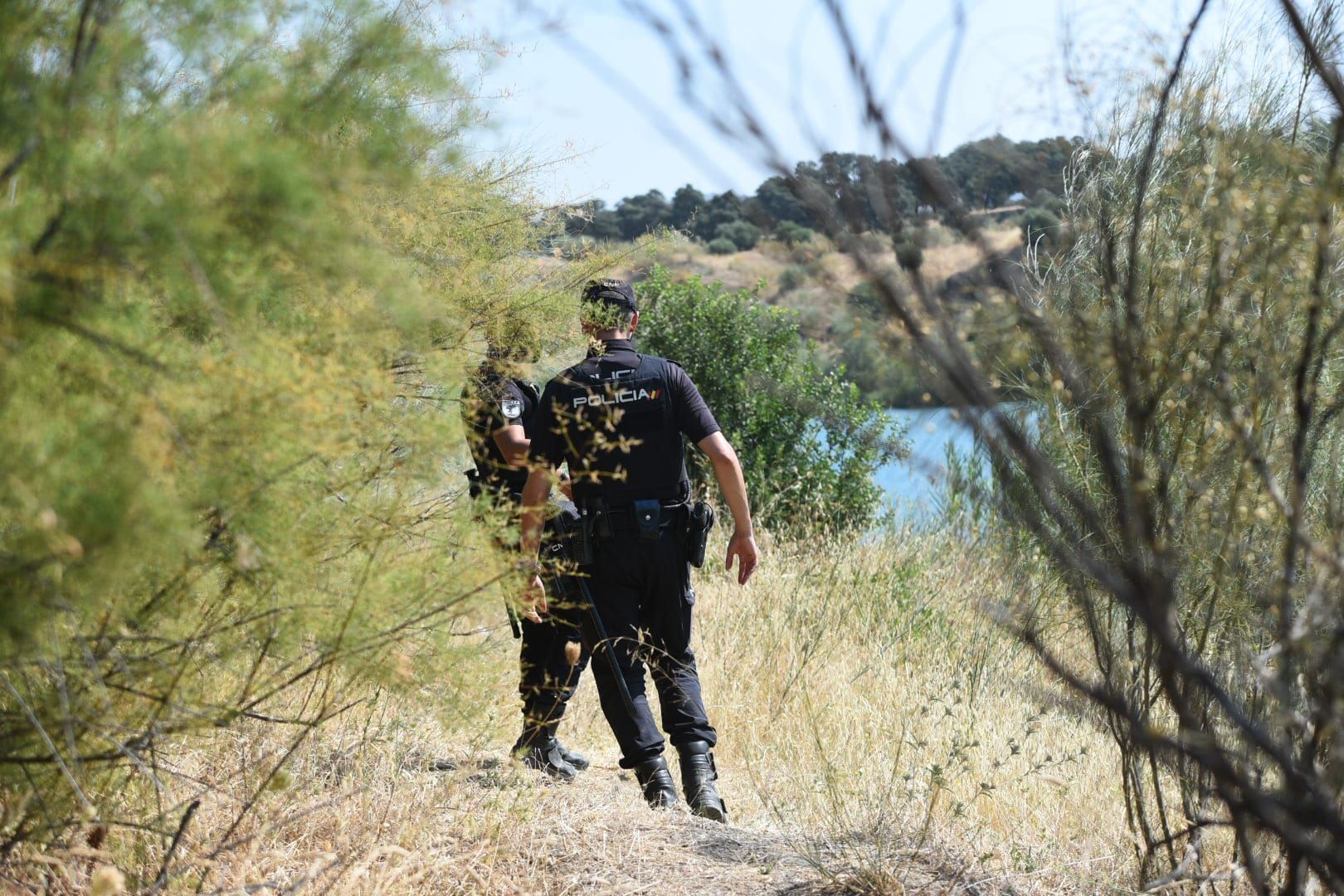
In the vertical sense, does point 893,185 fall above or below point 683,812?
above

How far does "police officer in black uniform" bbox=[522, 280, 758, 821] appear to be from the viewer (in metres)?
4.50

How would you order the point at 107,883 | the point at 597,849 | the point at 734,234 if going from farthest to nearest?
the point at 734,234 → the point at 597,849 → the point at 107,883

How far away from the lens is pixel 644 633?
15.1 feet

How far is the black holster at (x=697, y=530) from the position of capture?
4555 mm

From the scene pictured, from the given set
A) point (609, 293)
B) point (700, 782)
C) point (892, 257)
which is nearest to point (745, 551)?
point (700, 782)

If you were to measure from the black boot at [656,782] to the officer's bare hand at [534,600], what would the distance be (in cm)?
70

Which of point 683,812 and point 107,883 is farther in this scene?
point 683,812

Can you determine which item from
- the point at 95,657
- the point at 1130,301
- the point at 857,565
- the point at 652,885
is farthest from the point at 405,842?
the point at 857,565

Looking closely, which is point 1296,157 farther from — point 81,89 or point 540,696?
point 540,696

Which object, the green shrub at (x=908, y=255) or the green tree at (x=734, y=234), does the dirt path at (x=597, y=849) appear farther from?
the green tree at (x=734, y=234)

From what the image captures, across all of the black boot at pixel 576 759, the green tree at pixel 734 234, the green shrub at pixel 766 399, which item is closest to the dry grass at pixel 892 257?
the black boot at pixel 576 759

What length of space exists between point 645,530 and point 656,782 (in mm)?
949

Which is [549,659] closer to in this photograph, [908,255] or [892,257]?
[892,257]

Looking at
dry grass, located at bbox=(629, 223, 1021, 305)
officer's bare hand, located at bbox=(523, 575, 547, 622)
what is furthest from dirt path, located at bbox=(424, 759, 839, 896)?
dry grass, located at bbox=(629, 223, 1021, 305)
